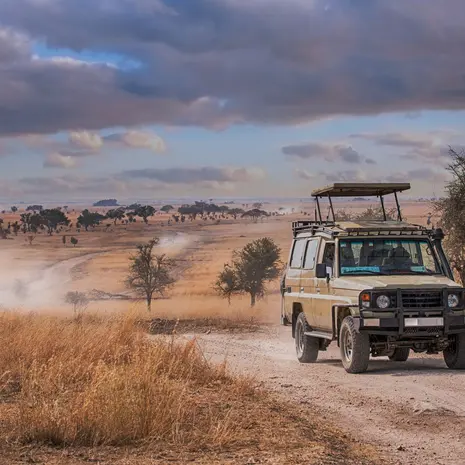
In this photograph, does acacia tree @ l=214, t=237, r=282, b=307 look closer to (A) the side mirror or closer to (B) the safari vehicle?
(B) the safari vehicle

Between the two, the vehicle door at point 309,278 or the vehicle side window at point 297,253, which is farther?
the vehicle side window at point 297,253

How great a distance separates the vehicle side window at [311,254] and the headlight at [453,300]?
2.89 meters

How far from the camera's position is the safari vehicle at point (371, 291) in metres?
14.3

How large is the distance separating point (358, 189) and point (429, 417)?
7566 millimetres

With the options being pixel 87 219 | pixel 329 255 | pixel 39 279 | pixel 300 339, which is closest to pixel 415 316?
pixel 329 255

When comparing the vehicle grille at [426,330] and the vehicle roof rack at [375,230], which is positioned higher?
the vehicle roof rack at [375,230]

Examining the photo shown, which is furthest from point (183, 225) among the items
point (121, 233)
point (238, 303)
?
point (238, 303)

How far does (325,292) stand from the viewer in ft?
51.8

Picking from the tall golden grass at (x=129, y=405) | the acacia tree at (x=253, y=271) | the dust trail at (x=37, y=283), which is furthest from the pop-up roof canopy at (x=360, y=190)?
the dust trail at (x=37, y=283)

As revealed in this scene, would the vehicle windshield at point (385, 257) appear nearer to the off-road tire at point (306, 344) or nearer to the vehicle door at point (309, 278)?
the vehicle door at point (309, 278)

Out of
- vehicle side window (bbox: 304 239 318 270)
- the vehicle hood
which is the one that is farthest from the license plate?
vehicle side window (bbox: 304 239 318 270)

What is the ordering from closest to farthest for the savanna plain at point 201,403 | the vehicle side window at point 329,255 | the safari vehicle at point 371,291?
the savanna plain at point 201,403 < the safari vehicle at point 371,291 < the vehicle side window at point 329,255

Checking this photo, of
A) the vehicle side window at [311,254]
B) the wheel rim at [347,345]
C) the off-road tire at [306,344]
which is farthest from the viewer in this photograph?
the off-road tire at [306,344]

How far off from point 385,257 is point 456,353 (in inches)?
81.4
